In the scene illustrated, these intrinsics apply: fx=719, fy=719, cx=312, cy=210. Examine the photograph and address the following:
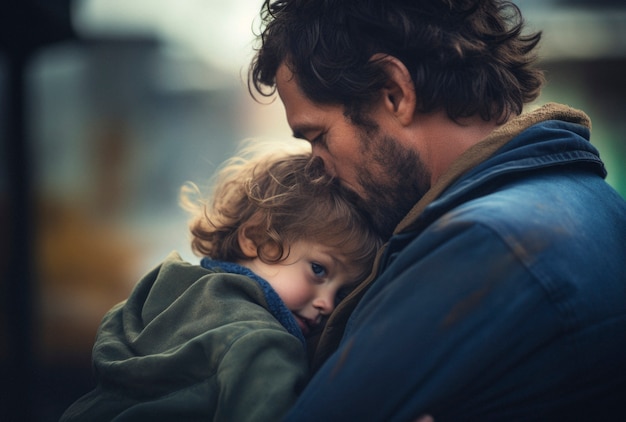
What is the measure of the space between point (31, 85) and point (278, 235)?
267 cm

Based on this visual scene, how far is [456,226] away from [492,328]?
8.4 inches

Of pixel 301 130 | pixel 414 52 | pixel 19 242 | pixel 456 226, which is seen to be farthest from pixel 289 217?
pixel 19 242

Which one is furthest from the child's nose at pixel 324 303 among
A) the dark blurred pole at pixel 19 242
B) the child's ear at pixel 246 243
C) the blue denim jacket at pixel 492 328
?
the dark blurred pole at pixel 19 242

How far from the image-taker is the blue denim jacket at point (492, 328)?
53.6 inches

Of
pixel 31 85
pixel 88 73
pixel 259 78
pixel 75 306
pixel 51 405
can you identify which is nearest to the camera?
pixel 259 78

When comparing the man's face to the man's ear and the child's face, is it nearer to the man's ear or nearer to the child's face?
the man's ear

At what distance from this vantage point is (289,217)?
7.90ft

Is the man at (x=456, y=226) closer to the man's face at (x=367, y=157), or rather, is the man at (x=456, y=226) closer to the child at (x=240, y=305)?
the man's face at (x=367, y=157)

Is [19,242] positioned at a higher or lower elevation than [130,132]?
higher

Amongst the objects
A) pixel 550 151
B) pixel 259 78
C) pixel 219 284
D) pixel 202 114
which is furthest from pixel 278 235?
pixel 202 114

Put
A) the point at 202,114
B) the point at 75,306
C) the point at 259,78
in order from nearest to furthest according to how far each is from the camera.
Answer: the point at 259,78, the point at 75,306, the point at 202,114

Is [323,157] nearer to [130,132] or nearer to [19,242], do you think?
[19,242]

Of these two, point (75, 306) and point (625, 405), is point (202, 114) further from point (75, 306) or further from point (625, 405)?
point (625, 405)

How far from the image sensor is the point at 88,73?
8180mm
